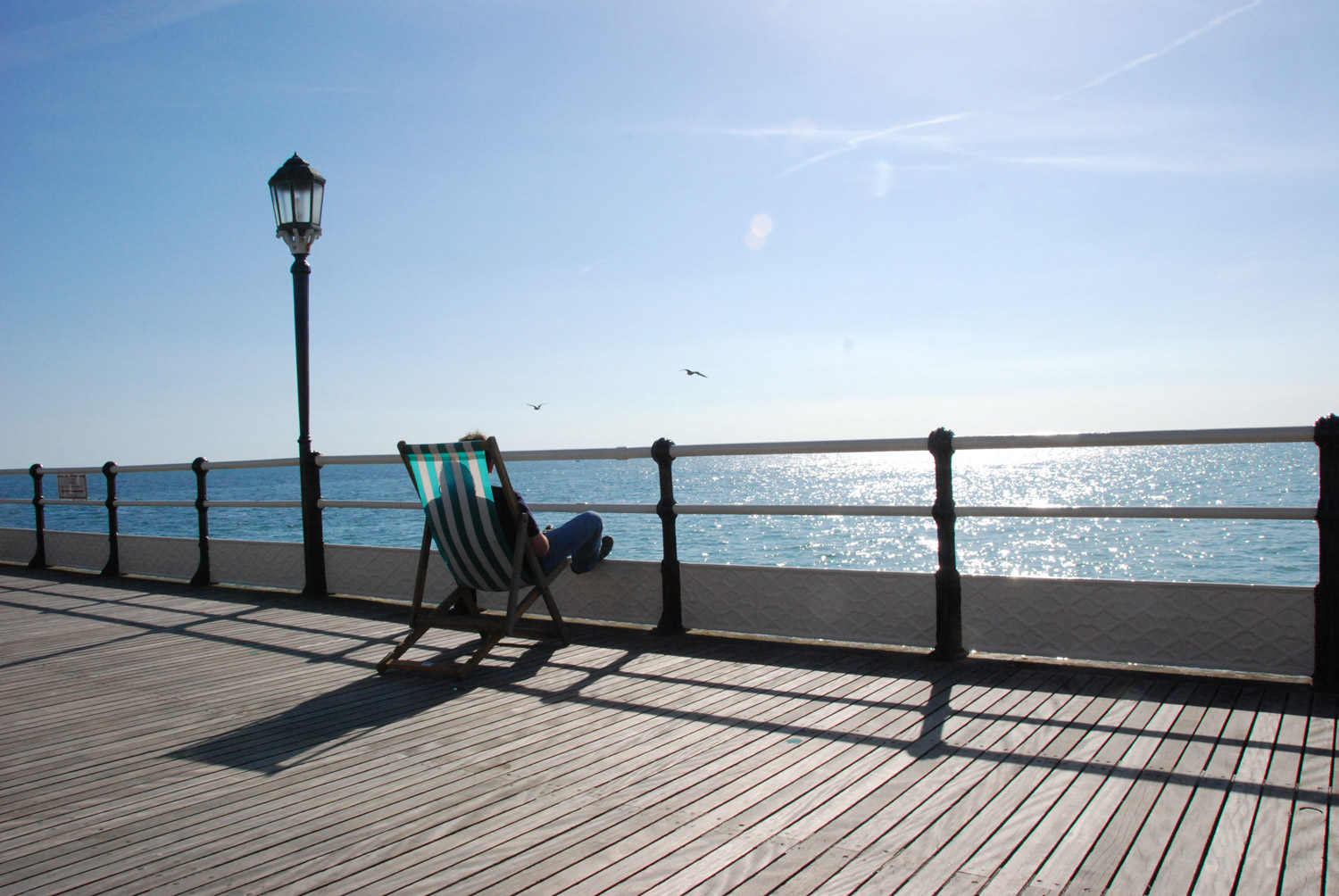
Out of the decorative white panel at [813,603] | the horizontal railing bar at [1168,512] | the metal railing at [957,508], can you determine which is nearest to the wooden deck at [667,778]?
the decorative white panel at [813,603]

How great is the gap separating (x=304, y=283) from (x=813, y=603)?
4391 mm

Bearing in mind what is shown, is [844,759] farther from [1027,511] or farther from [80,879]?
[80,879]

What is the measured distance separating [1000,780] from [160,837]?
2319mm

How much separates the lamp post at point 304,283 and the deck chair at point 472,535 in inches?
88.3

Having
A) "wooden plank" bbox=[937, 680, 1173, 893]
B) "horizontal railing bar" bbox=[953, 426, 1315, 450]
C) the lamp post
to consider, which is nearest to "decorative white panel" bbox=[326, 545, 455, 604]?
the lamp post

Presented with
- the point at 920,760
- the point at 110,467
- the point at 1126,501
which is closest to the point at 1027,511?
the point at 920,760

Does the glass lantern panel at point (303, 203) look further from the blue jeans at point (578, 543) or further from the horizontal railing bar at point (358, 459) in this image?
the blue jeans at point (578, 543)

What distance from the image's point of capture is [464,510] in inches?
178

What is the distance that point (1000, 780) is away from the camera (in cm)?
277

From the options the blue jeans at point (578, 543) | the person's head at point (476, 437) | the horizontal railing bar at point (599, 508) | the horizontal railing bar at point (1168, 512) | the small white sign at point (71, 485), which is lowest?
the blue jeans at point (578, 543)

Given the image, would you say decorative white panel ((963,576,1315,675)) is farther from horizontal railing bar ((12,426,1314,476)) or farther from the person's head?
the person's head

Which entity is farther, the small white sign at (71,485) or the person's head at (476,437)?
the small white sign at (71,485)

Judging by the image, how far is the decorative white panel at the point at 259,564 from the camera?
6.90 m

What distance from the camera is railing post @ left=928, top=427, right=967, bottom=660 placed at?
427 cm
